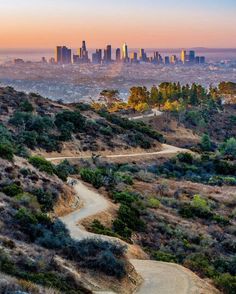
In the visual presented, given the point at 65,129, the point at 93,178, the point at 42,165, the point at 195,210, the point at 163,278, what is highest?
the point at 42,165

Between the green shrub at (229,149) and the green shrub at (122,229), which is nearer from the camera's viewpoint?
the green shrub at (122,229)

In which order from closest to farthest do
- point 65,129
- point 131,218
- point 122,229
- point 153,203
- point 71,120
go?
point 122,229 < point 131,218 < point 153,203 < point 65,129 < point 71,120

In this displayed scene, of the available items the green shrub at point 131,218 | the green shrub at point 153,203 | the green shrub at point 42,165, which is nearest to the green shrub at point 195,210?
the green shrub at point 153,203

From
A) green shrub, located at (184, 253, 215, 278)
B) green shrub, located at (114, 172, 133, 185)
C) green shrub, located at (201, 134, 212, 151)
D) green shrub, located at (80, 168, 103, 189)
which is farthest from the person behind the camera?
green shrub, located at (201, 134, 212, 151)

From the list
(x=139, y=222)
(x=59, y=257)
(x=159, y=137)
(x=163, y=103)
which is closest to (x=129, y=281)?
(x=59, y=257)

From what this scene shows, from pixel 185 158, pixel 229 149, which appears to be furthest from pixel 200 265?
pixel 229 149

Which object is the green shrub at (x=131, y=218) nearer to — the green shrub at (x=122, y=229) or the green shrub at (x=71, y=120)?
the green shrub at (x=122, y=229)

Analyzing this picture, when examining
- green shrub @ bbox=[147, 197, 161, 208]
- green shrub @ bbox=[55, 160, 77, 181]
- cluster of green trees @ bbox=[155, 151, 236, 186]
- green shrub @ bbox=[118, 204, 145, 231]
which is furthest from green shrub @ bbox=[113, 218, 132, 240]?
cluster of green trees @ bbox=[155, 151, 236, 186]

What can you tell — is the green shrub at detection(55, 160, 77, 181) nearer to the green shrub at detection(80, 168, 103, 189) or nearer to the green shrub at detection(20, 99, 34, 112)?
the green shrub at detection(80, 168, 103, 189)

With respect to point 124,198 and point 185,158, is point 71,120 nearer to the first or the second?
point 185,158
